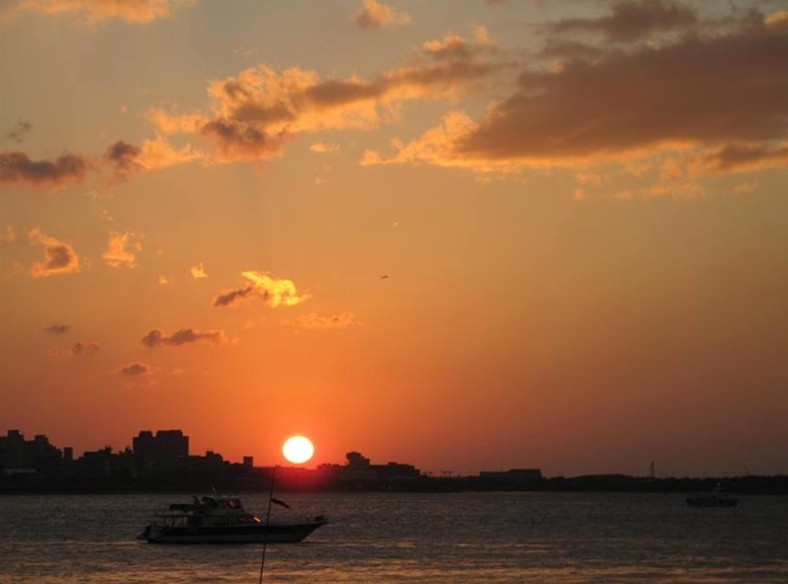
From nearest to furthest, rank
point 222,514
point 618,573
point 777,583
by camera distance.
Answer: point 777,583 → point 618,573 → point 222,514

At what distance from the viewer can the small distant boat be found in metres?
113

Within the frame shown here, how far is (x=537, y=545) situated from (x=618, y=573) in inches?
1173

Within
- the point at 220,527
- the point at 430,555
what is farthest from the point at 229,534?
the point at 430,555

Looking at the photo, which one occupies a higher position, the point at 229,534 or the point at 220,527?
the point at 220,527

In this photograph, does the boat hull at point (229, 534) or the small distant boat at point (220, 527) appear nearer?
the boat hull at point (229, 534)

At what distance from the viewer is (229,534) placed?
369ft

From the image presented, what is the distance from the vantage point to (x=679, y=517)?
18988 centimetres

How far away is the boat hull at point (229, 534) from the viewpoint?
11269 cm

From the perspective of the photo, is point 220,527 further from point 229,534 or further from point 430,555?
point 430,555

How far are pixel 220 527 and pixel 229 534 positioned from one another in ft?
3.45

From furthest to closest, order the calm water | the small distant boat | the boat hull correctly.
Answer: the small distant boat
the boat hull
the calm water

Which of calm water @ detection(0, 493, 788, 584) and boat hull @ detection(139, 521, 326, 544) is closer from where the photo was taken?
calm water @ detection(0, 493, 788, 584)

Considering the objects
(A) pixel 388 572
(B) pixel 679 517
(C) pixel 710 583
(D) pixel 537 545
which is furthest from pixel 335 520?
(C) pixel 710 583

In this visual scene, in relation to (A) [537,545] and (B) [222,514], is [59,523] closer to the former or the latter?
(B) [222,514]
